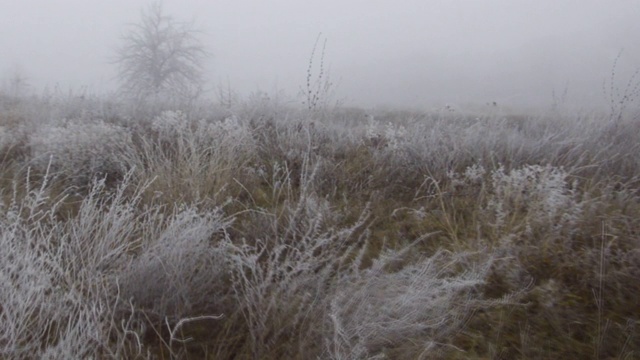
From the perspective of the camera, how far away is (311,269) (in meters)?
1.89

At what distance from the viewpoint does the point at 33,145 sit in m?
3.70

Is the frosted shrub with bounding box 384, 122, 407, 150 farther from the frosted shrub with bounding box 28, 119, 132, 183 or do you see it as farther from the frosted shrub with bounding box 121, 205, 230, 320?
the frosted shrub with bounding box 121, 205, 230, 320

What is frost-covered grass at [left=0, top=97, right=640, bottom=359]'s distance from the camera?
62.0 inches

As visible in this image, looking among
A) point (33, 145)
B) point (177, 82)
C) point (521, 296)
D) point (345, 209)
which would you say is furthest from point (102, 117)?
point (177, 82)

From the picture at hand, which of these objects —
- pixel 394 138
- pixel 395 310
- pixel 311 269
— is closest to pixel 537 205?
pixel 395 310

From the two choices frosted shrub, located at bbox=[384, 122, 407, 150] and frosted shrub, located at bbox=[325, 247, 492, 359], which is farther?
frosted shrub, located at bbox=[384, 122, 407, 150]

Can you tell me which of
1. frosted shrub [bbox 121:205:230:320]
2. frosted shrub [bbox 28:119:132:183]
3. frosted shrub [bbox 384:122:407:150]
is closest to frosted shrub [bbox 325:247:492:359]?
frosted shrub [bbox 121:205:230:320]

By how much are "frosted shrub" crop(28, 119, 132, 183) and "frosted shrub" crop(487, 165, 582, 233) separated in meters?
2.58

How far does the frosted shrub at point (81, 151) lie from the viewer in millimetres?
3275

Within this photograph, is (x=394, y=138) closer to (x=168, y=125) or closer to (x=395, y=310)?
(x=168, y=125)

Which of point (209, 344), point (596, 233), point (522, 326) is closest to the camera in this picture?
point (209, 344)

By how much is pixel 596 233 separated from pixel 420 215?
98 cm

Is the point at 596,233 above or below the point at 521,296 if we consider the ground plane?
above

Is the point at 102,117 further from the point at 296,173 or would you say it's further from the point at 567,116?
the point at 567,116
